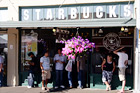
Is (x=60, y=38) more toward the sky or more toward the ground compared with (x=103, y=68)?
more toward the sky

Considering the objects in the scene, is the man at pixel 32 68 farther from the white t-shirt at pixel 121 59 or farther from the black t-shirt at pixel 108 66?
the white t-shirt at pixel 121 59

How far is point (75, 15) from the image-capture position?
398 inches

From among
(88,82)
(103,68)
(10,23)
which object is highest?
(10,23)

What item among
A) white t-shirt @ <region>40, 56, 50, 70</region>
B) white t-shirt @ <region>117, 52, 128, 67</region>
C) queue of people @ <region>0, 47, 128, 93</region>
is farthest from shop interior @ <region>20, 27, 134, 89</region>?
white t-shirt @ <region>40, 56, 50, 70</region>

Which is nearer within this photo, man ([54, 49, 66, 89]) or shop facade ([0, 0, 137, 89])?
shop facade ([0, 0, 137, 89])

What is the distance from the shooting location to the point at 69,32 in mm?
10406

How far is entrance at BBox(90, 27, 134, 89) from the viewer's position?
9742 millimetres

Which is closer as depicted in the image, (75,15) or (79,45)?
(79,45)

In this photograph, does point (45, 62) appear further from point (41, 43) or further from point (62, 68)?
point (41, 43)

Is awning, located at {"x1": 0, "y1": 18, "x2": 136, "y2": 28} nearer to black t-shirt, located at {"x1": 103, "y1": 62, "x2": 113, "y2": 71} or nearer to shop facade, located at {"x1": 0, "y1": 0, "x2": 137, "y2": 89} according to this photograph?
shop facade, located at {"x1": 0, "y1": 0, "x2": 137, "y2": 89}

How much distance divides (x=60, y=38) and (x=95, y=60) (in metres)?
1.85

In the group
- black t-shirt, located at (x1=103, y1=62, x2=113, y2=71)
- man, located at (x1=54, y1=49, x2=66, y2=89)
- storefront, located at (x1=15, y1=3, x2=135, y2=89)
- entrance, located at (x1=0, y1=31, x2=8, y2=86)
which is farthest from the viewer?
entrance, located at (x1=0, y1=31, x2=8, y2=86)

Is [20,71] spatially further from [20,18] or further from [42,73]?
Answer: [20,18]

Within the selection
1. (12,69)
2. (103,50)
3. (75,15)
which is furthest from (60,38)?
(12,69)
